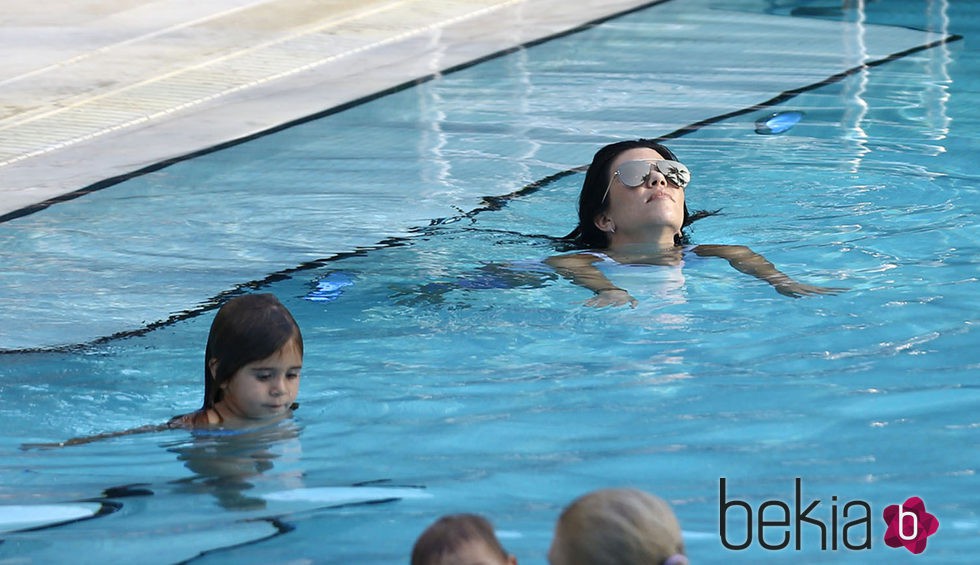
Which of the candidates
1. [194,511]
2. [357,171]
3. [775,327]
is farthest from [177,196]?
[194,511]

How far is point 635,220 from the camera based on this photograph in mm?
5547

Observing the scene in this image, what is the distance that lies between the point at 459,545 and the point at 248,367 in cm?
169

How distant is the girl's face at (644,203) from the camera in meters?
5.48

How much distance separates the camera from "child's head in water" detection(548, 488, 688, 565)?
2.31 m

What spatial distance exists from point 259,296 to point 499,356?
960 mm

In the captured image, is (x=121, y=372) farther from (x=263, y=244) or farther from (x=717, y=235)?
(x=717, y=235)

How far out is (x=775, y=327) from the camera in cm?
491

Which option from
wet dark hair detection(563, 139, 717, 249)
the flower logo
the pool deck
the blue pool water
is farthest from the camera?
the pool deck

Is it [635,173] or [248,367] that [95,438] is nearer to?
Answer: [248,367]

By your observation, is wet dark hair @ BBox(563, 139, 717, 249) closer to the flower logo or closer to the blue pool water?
the blue pool water

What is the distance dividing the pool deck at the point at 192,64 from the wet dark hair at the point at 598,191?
2.34 meters

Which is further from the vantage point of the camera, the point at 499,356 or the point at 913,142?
the point at 913,142

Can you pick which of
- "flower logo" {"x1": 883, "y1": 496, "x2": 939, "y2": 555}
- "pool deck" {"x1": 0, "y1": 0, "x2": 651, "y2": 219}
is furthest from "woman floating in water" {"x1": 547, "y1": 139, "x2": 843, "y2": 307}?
"pool deck" {"x1": 0, "y1": 0, "x2": 651, "y2": 219}

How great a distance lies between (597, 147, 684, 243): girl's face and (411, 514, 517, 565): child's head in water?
124 inches
